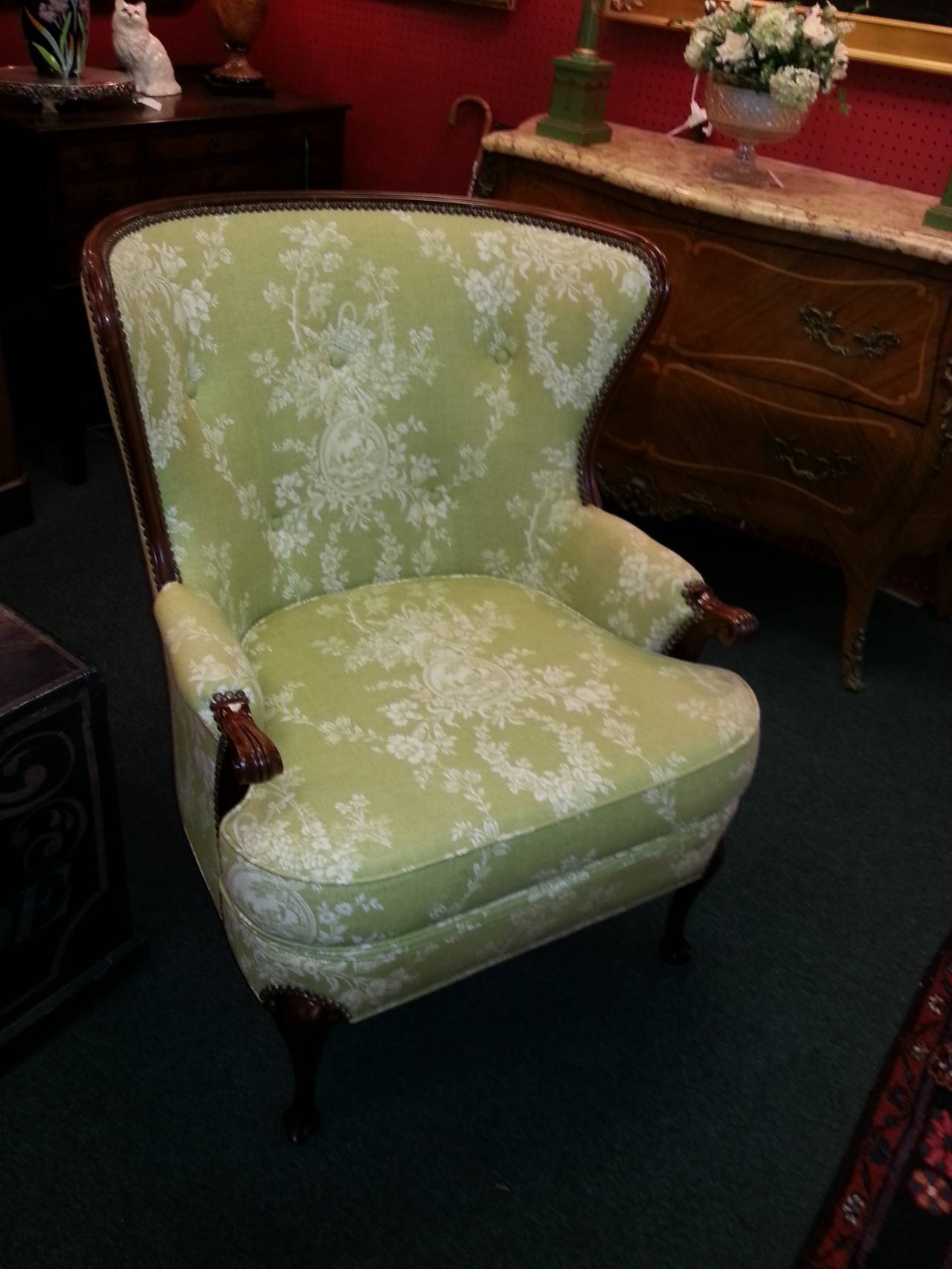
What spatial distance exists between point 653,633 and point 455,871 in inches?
20.9

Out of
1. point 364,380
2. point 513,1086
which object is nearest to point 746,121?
point 364,380

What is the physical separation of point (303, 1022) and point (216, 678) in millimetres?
425

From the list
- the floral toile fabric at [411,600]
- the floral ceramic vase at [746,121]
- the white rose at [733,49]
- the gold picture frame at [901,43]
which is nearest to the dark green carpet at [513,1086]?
the floral toile fabric at [411,600]

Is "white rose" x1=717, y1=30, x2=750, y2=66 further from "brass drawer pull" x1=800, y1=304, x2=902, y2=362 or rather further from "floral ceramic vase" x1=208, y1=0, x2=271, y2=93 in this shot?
"floral ceramic vase" x1=208, y1=0, x2=271, y2=93

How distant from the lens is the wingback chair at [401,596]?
3.92ft

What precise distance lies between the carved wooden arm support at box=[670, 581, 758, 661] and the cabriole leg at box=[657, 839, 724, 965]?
11.3 inches

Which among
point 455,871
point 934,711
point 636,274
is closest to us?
point 455,871

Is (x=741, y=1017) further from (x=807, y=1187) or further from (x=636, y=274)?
(x=636, y=274)

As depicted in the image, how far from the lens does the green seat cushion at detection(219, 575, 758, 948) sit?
1153mm

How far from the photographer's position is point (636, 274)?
5.14 ft

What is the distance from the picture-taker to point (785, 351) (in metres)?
2.17

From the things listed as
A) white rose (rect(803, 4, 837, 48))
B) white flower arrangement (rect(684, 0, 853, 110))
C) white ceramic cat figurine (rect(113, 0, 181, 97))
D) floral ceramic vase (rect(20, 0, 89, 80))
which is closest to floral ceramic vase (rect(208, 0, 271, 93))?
white ceramic cat figurine (rect(113, 0, 181, 97))

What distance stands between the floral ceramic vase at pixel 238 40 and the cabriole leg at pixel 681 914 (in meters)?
2.51

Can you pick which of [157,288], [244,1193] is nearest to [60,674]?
[157,288]
